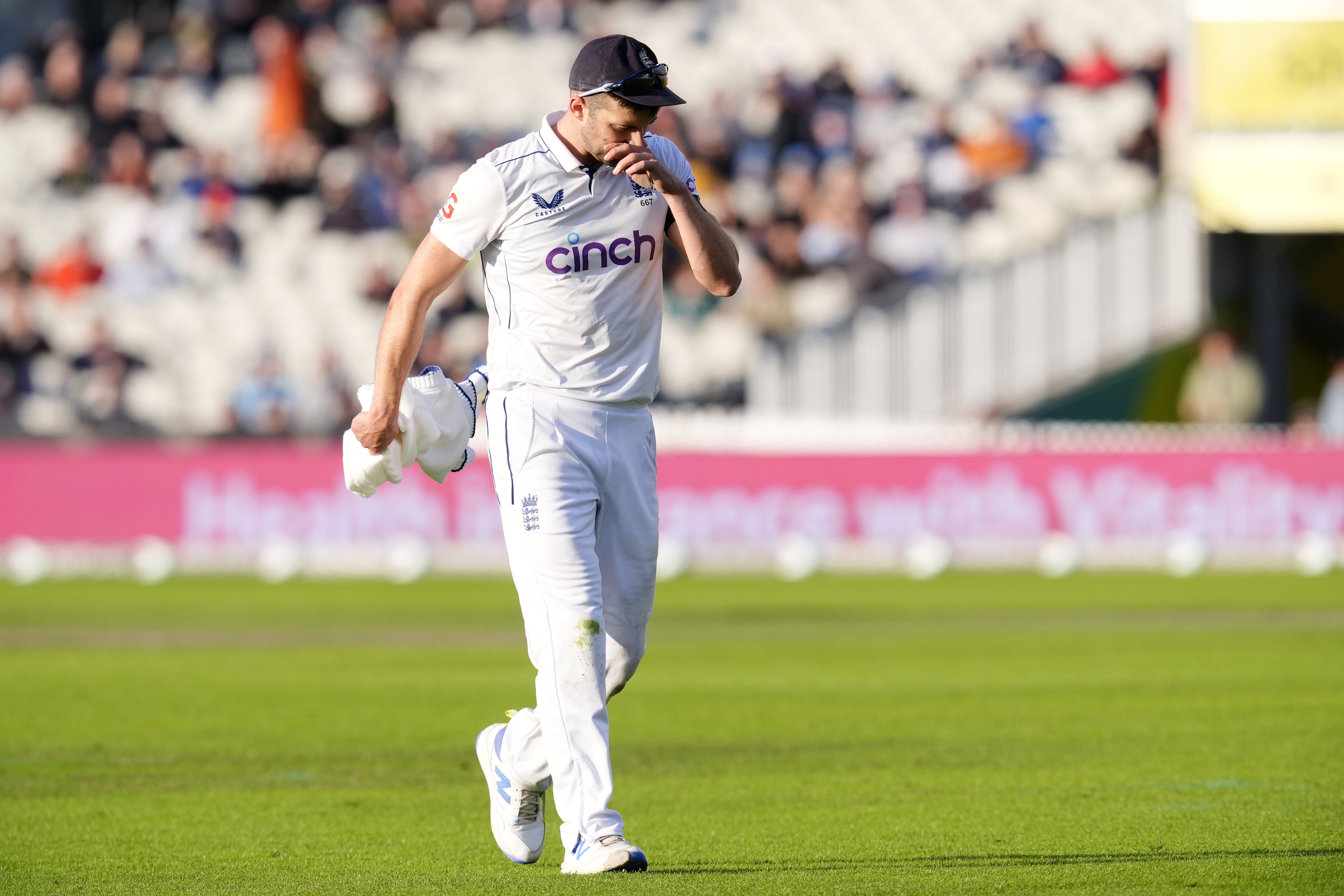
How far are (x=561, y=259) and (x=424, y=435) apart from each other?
2.18 feet

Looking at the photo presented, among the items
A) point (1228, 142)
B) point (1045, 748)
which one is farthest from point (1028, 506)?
point (1045, 748)

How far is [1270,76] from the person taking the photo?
2255cm

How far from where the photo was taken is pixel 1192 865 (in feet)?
19.8

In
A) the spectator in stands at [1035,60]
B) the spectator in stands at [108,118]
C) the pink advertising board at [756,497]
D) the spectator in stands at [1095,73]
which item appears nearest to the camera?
the pink advertising board at [756,497]

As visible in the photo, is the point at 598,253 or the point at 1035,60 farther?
the point at 1035,60

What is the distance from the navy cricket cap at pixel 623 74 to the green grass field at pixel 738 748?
7.22ft

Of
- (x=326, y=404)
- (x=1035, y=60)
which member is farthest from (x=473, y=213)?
(x=1035, y=60)

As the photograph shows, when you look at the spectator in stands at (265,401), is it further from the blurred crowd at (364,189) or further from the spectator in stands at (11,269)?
the spectator in stands at (11,269)

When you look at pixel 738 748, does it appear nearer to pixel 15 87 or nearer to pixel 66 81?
pixel 66 81

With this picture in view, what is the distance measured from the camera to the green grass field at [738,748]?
6.18 metres

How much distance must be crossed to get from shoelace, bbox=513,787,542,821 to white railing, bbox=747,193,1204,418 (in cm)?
1610

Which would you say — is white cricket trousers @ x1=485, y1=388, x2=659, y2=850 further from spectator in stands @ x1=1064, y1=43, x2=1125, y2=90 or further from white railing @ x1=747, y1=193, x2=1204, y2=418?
spectator in stands @ x1=1064, y1=43, x2=1125, y2=90

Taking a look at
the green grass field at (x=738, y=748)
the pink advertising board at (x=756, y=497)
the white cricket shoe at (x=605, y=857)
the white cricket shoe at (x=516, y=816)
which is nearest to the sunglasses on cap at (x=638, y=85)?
the white cricket shoe at (x=516, y=816)

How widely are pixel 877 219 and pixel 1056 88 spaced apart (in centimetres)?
314
